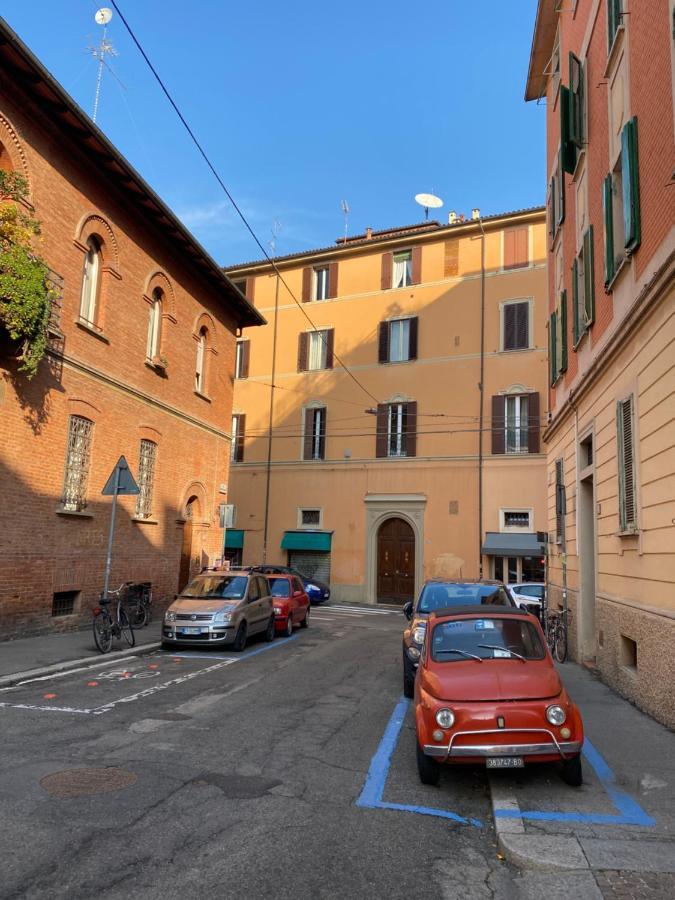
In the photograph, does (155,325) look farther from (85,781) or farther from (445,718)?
(445,718)

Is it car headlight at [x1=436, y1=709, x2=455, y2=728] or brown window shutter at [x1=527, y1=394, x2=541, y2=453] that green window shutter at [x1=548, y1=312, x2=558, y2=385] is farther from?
car headlight at [x1=436, y1=709, x2=455, y2=728]

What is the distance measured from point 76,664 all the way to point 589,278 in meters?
10.8

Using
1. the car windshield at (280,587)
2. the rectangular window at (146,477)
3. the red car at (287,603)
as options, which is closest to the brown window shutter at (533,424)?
the red car at (287,603)

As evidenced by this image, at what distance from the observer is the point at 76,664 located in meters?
11.0

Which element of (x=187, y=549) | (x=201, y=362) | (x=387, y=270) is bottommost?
(x=187, y=549)

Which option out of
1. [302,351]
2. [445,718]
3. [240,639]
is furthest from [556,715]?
[302,351]

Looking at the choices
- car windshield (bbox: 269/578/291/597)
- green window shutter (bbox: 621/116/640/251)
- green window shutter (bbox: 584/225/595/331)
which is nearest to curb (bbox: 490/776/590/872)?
green window shutter (bbox: 621/116/640/251)

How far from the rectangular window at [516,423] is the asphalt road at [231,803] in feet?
66.1

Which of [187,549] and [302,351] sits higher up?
[302,351]

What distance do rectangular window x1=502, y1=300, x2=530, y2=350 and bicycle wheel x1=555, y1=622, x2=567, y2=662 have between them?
17380mm

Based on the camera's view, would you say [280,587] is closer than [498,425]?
Yes

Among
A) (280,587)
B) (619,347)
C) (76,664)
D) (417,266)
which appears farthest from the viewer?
(417,266)

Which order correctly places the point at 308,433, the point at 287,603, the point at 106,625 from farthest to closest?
the point at 308,433, the point at 287,603, the point at 106,625

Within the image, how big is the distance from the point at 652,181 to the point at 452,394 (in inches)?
843
